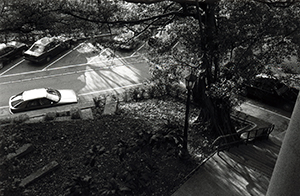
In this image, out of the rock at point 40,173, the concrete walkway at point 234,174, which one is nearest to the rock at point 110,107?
the rock at point 40,173

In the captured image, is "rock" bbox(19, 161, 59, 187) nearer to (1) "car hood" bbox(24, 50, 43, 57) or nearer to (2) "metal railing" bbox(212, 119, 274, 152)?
(2) "metal railing" bbox(212, 119, 274, 152)

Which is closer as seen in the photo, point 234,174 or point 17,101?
point 234,174

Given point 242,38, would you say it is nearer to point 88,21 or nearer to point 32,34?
point 88,21

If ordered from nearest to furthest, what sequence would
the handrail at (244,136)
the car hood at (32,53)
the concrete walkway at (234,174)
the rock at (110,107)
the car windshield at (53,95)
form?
the concrete walkway at (234,174) < the handrail at (244,136) < the rock at (110,107) < the car windshield at (53,95) < the car hood at (32,53)

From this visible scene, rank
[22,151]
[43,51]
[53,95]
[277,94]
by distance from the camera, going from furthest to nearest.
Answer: [43,51] < [277,94] < [53,95] < [22,151]

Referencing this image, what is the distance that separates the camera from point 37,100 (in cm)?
1423

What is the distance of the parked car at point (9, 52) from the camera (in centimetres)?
1928

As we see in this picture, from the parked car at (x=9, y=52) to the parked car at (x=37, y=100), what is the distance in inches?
236

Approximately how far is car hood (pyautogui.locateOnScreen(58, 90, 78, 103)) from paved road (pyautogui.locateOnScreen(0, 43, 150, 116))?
1.81 ft

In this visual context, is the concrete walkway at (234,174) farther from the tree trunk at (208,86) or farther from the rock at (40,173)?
the rock at (40,173)

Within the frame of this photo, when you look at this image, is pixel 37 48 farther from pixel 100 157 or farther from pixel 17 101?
pixel 100 157

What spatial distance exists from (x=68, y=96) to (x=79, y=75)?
3.25 meters

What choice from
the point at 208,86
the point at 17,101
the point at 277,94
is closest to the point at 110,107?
the point at 17,101

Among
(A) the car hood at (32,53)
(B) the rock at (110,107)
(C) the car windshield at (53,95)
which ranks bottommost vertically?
(C) the car windshield at (53,95)
